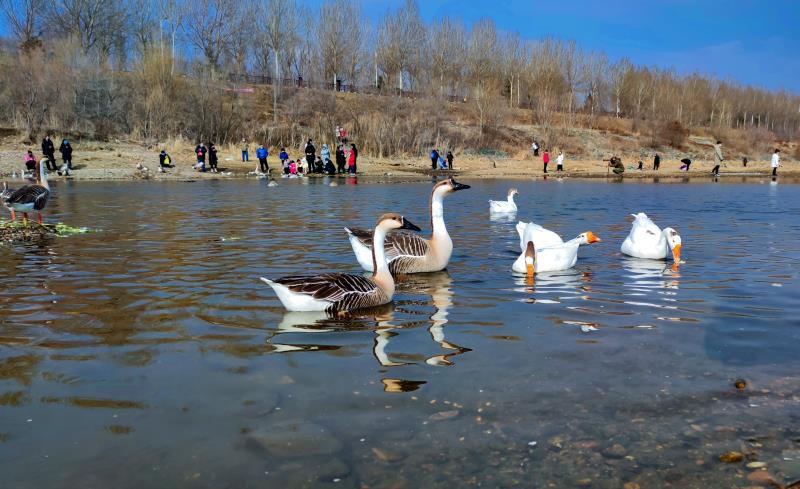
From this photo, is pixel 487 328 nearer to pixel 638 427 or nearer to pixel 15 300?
pixel 638 427

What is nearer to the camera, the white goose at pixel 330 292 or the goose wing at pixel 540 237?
the white goose at pixel 330 292

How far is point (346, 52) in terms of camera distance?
80.7m

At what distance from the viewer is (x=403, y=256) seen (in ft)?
29.2

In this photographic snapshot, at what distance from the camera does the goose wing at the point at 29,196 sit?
13.3 m

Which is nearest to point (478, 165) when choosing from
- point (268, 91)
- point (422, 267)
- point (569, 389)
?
point (268, 91)

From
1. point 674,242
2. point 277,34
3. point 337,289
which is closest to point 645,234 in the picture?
point 674,242

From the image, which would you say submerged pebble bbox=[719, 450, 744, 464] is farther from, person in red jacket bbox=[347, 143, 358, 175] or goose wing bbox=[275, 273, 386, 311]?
person in red jacket bbox=[347, 143, 358, 175]

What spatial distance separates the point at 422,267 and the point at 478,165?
147ft

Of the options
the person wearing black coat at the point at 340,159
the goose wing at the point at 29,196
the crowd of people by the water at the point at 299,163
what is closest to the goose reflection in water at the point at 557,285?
the goose wing at the point at 29,196

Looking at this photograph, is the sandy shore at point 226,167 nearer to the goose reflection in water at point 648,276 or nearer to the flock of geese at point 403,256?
the flock of geese at point 403,256

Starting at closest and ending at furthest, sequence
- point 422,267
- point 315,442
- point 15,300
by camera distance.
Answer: point 315,442
point 15,300
point 422,267

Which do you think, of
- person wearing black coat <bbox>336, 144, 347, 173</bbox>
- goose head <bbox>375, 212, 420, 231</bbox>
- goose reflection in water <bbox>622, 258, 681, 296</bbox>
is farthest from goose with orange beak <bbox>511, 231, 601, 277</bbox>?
person wearing black coat <bbox>336, 144, 347, 173</bbox>

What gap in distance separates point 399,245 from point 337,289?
263 centimetres

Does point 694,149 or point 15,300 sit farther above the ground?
point 694,149
